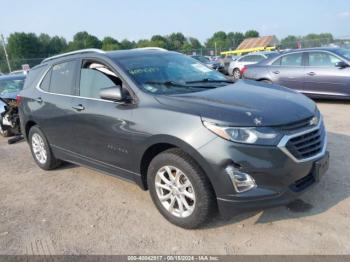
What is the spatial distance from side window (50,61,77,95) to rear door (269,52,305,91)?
688 cm

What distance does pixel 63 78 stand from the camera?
5.32m

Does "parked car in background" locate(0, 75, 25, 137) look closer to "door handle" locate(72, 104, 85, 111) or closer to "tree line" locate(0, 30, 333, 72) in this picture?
"door handle" locate(72, 104, 85, 111)

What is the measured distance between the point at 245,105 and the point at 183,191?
103 cm

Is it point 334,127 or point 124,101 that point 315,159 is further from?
point 334,127

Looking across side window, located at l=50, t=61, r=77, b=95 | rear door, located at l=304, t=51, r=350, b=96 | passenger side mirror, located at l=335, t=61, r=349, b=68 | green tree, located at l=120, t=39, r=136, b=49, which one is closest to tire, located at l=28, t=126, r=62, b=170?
side window, located at l=50, t=61, r=77, b=95

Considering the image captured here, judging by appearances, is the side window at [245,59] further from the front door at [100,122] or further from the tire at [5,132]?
the front door at [100,122]

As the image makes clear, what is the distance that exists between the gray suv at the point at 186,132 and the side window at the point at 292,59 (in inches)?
240

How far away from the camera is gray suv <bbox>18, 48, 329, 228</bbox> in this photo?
3346 millimetres

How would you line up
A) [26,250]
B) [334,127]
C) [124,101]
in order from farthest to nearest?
1. [334,127]
2. [124,101]
3. [26,250]

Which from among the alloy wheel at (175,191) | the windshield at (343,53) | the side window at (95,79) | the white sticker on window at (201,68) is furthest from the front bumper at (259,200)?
the windshield at (343,53)

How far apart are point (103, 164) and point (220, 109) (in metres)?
1.77

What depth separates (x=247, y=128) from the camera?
3342 mm

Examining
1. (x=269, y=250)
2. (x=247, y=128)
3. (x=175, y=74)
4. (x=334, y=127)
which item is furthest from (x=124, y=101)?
(x=334, y=127)

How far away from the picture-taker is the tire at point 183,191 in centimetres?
352
